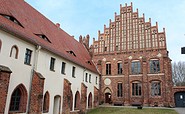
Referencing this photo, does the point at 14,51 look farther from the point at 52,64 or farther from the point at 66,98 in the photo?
the point at 66,98

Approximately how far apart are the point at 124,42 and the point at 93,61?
5943 millimetres

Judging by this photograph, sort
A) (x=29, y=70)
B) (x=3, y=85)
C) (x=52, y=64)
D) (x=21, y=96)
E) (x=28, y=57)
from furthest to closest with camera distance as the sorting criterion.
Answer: (x=52, y=64)
(x=28, y=57)
(x=29, y=70)
(x=21, y=96)
(x=3, y=85)

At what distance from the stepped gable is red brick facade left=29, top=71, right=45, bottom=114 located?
1753cm

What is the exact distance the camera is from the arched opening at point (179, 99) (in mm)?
25922

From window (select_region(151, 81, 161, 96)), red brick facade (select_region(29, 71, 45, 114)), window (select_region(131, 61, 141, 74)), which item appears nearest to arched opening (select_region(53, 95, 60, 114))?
red brick facade (select_region(29, 71, 45, 114))

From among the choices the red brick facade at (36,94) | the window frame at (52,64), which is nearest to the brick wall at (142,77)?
the window frame at (52,64)

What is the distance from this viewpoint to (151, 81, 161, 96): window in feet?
81.7

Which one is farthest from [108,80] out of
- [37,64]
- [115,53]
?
[37,64]

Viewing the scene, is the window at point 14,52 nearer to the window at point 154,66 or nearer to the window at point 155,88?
the window at point 155,88

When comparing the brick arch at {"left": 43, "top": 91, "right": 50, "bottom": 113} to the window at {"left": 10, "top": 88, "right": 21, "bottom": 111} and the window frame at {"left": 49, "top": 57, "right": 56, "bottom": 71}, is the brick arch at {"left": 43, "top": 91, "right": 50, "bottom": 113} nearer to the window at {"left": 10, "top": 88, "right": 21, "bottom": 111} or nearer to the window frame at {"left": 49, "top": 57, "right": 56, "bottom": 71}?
the window frame at {"left": 49, "top": 57, "right": 56, "bottom": 71}

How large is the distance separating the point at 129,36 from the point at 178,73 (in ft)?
91.3

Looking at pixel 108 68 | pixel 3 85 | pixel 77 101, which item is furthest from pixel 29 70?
pixel 108 68

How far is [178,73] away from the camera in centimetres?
4828

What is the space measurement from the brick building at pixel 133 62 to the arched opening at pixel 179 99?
2727 millimetres
